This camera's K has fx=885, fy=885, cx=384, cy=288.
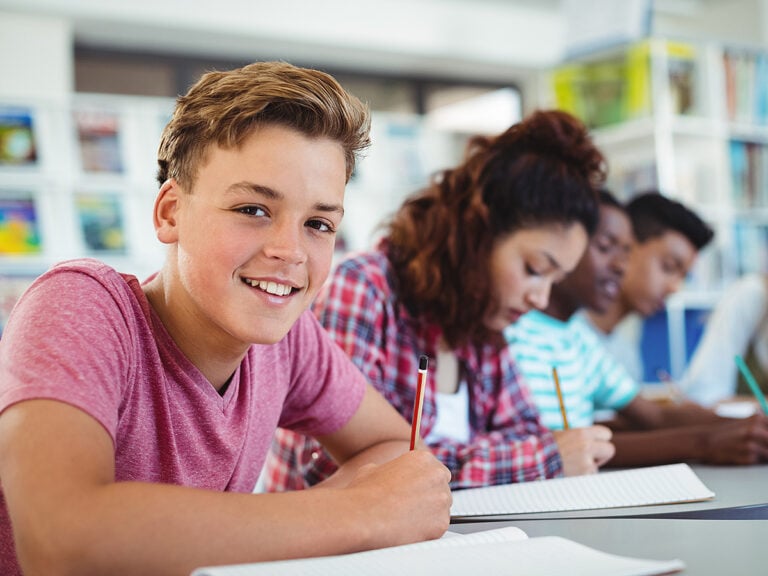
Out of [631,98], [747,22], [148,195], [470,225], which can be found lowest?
[470,225]

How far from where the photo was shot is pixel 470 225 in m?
1.66

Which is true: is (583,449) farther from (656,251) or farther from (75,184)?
(75,184)

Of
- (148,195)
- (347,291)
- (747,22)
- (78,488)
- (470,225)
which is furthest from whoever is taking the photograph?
(747,22)

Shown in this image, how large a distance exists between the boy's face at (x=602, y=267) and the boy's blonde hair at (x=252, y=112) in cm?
120

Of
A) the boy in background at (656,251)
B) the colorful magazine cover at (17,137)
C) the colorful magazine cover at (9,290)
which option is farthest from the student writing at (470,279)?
the colorful magazine cover at (17,137)

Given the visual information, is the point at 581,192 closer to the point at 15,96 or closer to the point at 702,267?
the point at 702,267

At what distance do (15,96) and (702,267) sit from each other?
339cm

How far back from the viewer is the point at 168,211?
1030 mm

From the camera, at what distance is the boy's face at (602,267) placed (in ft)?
7.12

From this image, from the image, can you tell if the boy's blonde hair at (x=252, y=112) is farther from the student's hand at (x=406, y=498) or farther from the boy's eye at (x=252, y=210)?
the student's hand at (x=406, y=498)

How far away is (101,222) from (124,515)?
382 centimetres

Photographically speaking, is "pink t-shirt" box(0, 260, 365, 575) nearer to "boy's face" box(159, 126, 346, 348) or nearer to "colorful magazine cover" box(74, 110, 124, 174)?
"boy's face" box(159, 126, 346, 348)

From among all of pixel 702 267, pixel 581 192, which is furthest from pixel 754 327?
pixel 581 192

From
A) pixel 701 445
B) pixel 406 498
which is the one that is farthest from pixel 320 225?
pixel 701 445
